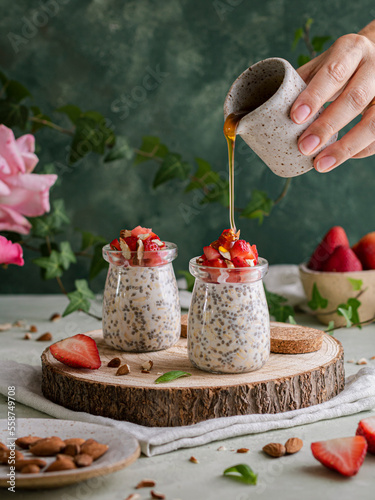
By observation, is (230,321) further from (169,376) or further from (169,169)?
(169,169)

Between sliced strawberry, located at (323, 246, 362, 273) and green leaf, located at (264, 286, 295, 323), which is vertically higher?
sliced strawberry, located at (323, 246, 362, 273)

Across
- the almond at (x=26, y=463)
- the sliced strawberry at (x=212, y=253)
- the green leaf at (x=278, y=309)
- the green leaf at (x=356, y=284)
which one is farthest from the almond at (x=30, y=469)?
the green leaf at (x=356, y=284)

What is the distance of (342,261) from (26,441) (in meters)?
1.16

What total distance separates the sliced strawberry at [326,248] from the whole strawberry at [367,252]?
5 cm

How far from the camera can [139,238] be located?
137cm

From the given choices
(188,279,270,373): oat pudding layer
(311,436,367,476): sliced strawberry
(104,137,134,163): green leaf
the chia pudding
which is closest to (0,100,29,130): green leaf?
(104,137,134,163): green leaf

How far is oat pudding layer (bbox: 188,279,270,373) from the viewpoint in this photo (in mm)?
1197

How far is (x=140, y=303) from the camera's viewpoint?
133 cm

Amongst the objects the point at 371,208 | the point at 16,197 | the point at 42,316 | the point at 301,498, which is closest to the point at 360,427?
the point at 301,498

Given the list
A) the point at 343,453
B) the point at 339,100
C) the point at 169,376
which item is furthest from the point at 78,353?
the point at 339,100

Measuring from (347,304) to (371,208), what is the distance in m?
0.73

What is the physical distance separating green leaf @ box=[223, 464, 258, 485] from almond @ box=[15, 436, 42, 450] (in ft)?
1.03

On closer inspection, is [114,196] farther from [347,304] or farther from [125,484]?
[125,484]

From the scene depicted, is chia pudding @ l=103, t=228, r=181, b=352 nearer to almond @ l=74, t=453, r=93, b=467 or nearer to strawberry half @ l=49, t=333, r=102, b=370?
strawberry half @ l=49, t=333, r=102, b=370
